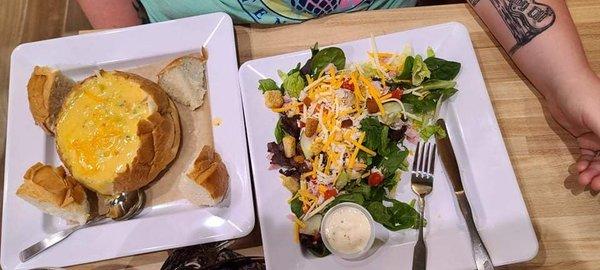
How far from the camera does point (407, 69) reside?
4.21 ft

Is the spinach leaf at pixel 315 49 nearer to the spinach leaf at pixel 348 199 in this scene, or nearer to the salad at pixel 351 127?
the salad at pixel 351 127

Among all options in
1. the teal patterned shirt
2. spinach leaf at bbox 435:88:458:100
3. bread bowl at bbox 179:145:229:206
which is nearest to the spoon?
bread bowl at bbox 179:145:229:206

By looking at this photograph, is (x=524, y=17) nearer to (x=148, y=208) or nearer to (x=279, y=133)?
(x=279, y=133)

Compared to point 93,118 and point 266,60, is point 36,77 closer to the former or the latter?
point 93,118

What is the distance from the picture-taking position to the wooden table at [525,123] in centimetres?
120

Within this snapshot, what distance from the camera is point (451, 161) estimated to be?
1.23m

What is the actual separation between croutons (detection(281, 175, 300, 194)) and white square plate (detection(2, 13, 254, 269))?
0.08m

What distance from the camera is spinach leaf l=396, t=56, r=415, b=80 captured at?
1284mm

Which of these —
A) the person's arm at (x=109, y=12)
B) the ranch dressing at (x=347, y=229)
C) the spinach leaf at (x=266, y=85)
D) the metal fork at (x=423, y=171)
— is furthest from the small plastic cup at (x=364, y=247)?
the person's arm at (x=109, y=12)

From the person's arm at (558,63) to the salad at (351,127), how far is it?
170mm

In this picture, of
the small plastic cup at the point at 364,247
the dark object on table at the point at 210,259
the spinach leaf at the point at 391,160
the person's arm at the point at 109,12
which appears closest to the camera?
the dark object on table at the point at 210,259

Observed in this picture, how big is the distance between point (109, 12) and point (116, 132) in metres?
0.44

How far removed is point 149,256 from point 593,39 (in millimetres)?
1258

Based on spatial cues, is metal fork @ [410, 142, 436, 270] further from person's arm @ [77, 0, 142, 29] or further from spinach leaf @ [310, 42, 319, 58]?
person's arm @ [77, 0, 142, 29]
